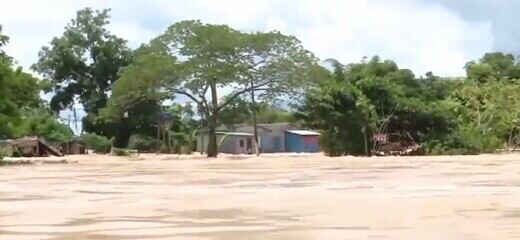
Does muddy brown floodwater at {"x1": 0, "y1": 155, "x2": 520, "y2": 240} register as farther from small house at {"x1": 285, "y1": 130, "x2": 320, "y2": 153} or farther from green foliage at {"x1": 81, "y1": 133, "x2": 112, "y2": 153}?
small house at {"x1": 285, "y1": 130, "x2": 320, "y2": 153}

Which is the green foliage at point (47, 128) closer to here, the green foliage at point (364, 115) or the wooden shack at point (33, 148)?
the wooden shack at point (33, 148)

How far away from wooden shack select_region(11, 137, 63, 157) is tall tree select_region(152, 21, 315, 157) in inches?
391

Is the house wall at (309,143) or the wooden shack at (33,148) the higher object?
the house wall at (309,143)

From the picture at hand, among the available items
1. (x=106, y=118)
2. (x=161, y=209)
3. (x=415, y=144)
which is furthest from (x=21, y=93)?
(x=161, y=209)

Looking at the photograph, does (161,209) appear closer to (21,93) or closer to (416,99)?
(21,93)

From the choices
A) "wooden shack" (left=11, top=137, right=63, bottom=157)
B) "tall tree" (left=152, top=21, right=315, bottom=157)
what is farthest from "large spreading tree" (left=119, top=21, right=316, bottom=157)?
"wooden shack" (left=11, top=137, right=63, bottom=157)

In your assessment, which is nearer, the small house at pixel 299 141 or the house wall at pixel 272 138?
the small house at pixel 299 141

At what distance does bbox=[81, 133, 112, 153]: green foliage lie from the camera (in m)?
53.0

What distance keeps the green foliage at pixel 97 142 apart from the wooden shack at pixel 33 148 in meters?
6.42

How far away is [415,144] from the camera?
4031 centimetres

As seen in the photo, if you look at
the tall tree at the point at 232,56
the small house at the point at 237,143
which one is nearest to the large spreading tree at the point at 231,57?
the tall tree at the point at 232,56

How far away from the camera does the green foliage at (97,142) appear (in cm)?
5299

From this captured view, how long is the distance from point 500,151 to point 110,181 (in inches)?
1038

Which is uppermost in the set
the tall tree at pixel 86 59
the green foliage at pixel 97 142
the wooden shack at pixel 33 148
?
the tall tree at pixel 86 59
